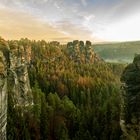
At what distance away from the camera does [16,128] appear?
357 feet

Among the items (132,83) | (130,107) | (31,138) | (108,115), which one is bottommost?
(31,138)

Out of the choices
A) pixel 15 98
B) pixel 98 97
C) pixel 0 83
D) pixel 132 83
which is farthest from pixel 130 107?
pixel 98 97

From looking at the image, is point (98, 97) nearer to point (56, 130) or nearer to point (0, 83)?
point (56, 130)

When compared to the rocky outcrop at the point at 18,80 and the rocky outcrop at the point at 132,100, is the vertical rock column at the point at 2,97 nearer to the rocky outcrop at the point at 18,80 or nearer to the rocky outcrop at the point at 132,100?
the rocky outcrop at the point at 132,100

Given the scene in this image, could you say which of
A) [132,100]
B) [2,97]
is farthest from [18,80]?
[2,97]

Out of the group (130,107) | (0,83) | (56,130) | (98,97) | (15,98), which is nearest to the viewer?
(0,83)

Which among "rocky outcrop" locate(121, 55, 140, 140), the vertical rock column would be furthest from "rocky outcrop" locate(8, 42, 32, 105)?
the vertical rock column

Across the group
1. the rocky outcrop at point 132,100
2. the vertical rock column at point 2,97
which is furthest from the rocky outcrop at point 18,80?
the vertical rock column at point 2,97

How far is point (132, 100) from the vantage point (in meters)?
79.2

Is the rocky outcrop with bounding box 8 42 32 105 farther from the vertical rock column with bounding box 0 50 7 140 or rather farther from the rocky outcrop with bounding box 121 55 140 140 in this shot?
the vertical rock column with bounding box 0 50 7 140

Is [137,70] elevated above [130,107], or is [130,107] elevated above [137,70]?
[137,70]

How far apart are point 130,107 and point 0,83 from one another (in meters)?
32.0

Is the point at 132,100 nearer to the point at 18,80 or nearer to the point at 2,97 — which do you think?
the point at 2,97

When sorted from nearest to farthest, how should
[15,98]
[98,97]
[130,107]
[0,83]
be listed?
[0,83]
[130,107]
[15,98]
[98,97]
